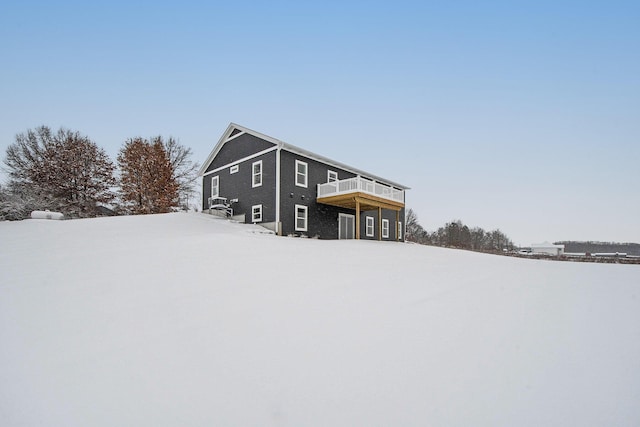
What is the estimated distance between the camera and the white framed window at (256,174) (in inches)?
611

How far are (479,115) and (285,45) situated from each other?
37.7ft

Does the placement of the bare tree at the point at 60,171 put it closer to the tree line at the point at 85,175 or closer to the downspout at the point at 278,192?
the tree line at the point at 85,175

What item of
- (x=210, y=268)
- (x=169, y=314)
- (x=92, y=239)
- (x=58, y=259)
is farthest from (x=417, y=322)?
(x=92, y=239)

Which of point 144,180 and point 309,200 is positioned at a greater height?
point 144,180

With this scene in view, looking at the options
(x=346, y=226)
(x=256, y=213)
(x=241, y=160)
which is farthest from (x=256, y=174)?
(x=346, y=226)

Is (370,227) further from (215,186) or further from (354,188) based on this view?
(215,186)

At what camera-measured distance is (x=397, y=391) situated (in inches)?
92.5

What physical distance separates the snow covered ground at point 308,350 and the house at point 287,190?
9.12 meters

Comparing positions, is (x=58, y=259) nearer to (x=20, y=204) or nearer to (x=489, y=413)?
(x=489, y=413)

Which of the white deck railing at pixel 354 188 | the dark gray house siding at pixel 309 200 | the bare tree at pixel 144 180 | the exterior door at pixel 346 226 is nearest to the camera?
the dark gray house siding at pixel 309 200

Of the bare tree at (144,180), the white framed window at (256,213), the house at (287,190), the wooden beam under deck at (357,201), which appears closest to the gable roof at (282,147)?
the house at (287,190)

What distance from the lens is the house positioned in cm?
1454

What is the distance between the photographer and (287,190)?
14641 mm

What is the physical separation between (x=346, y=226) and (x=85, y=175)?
2154cm
